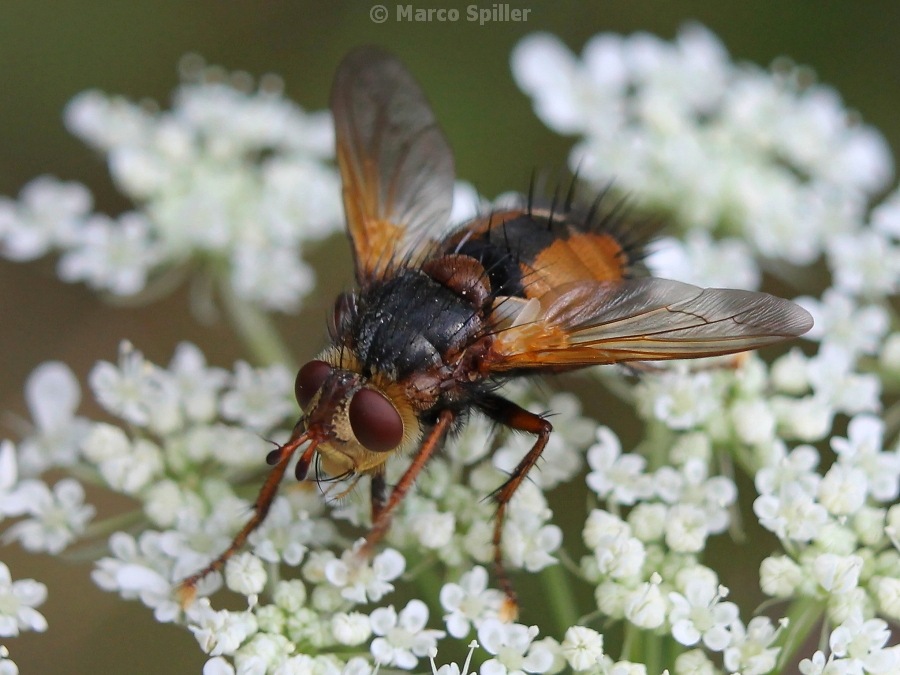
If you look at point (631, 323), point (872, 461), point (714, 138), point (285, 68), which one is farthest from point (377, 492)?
point (285, 68)

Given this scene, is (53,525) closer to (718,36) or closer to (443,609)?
(443,609)

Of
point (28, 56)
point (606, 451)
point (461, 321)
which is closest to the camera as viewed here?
point (461, 321)

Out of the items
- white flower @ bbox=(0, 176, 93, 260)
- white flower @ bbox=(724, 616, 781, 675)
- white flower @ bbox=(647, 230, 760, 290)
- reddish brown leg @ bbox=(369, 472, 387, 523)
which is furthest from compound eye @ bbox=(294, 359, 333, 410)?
white flower @ bbox=(0, 176, 93, 260)

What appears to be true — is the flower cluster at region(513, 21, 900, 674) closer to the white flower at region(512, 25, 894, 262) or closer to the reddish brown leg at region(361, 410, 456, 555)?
the white flower at region(512, 25, 894, 262)

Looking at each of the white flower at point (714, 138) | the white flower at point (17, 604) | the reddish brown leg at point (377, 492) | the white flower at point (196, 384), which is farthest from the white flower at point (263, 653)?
the white flower at point (714, 138)

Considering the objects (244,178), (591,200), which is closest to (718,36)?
(591,200)

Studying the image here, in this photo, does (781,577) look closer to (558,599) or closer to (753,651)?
(753,651)
